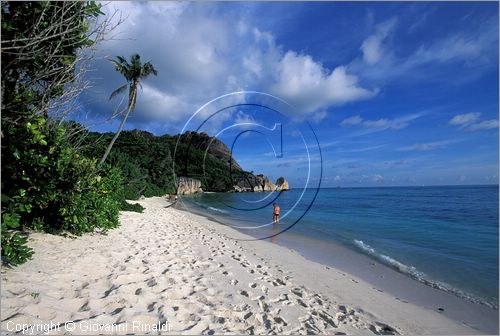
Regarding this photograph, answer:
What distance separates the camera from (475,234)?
62.2 feet

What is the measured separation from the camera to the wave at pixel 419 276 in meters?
7.42

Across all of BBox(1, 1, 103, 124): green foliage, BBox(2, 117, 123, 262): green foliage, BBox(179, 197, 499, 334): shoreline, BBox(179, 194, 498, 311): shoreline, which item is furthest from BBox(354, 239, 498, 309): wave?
BBox(1, 1, 103, 124): green foliage

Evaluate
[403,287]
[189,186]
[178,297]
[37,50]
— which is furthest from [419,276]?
[189,186]

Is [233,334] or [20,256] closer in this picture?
[233,334]

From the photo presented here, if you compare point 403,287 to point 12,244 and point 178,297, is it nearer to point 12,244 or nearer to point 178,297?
point 178,297

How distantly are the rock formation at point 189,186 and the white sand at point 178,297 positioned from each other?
173 ft

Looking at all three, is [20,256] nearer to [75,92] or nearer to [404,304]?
[75,92]

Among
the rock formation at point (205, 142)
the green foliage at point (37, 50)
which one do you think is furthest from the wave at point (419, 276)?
the green foliage at point (37, 50)

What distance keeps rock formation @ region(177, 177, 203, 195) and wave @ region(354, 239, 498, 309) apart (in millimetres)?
50103

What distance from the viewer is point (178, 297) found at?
179 inches

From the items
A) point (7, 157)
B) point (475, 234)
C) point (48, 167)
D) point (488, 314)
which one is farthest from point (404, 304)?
point (475, 234)

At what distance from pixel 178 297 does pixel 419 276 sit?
26.9 feet

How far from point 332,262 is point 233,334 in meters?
7.31

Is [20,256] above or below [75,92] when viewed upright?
below
